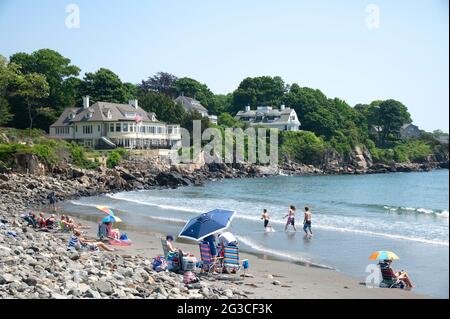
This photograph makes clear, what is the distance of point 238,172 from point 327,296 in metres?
58.4

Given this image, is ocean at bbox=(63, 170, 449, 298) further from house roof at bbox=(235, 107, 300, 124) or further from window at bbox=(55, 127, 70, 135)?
house roof at bbox=(235, 107, 300, 124)

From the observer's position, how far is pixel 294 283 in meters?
13.5

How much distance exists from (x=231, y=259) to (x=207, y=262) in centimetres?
63

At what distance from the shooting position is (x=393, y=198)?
155ft

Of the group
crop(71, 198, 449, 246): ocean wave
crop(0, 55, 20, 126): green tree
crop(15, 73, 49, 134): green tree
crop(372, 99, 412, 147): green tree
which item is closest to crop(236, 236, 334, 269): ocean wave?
crop(71, 198, 449, 246): ocean wave

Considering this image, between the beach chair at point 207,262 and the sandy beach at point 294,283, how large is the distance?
0.70m

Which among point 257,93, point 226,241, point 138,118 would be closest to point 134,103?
point 138,118

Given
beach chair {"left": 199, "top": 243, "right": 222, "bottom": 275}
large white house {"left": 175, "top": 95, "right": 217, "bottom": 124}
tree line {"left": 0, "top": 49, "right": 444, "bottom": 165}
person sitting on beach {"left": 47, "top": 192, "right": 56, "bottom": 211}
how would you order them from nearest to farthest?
beach chair {"left": 199, "top": 243, "right": 222, "bottom": 275} → person sitting on beach {"left": 47, "top": 192, "right": 56, "bottom": 211} → tree line {"left": 0, "top": 49, "right": 444, "bottom": 165} → large white house {"left": 175, "top": 95, "right": 217, "bottom": 124}

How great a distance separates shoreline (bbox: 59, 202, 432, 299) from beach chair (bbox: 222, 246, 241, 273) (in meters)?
0.48

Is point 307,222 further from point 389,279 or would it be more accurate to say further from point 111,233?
point 389,279

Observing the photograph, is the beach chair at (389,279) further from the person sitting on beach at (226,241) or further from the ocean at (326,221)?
the person sitting on beach at (226,241)

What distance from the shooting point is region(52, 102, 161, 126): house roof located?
6406 centimetres

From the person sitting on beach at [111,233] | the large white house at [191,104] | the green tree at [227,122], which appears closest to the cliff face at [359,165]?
the green tree at [227,122]

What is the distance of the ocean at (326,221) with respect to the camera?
1689 centimetres
